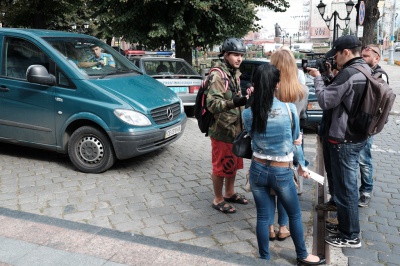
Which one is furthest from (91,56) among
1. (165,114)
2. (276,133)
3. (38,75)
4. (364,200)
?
(364,200)

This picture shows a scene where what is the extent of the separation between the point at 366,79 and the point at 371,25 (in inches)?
505

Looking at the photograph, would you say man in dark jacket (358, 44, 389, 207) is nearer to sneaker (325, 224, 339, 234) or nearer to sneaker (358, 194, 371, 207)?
sneaker (358, 194, 371, 207)

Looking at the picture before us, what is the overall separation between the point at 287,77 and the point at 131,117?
265 centimetres

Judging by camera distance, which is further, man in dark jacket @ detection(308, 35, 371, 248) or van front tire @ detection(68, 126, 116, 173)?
van front tire @ detection(68, 126, 116, 173)

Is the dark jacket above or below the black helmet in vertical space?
below

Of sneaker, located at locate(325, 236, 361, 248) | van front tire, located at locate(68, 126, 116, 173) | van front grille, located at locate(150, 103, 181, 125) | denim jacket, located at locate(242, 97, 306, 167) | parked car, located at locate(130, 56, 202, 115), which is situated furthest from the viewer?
parked car, located at locate(130, 56, 202, 115)

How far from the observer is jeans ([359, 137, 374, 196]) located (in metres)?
4.51

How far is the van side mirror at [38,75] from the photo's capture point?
17.2 ft

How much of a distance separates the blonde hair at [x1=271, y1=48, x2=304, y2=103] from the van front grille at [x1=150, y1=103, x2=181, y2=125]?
2604mm

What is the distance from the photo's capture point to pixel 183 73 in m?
10.0

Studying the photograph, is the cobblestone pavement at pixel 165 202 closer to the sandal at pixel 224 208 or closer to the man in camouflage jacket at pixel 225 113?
the sandal at pixel 224 208

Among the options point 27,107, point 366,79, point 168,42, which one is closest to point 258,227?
point 366,79

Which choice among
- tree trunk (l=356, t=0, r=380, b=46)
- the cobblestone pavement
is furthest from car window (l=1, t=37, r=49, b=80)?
tree trunk (l=356, t=0, r=380, b=46)

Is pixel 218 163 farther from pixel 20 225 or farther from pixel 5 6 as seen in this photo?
pixel 5 6
